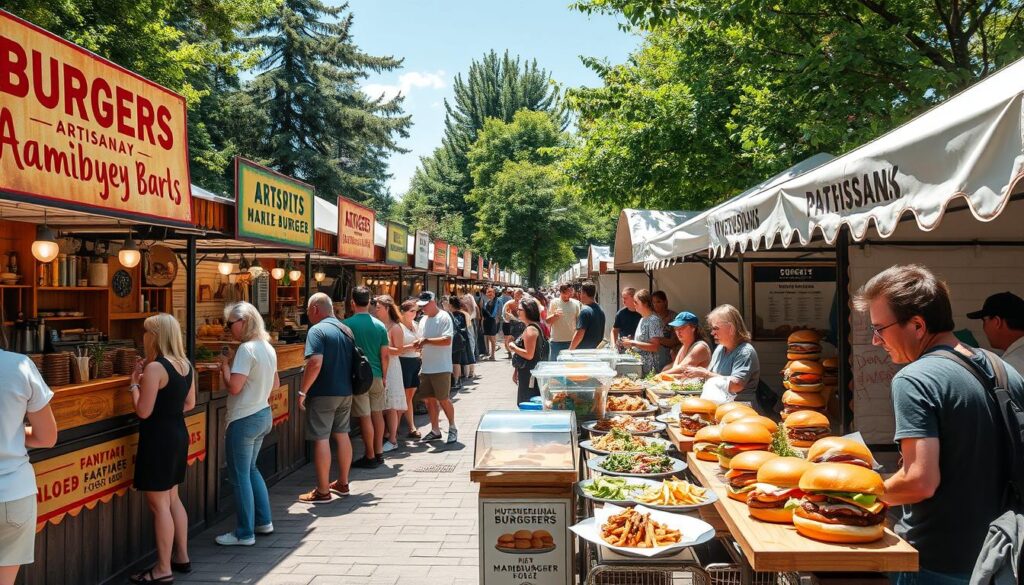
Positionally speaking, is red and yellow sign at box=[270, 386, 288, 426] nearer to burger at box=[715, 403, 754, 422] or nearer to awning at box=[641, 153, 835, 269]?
awning at box=[641, 153, 835, 269]

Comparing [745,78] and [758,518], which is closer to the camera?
[758,518]

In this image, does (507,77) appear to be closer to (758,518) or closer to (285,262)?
(285,262)

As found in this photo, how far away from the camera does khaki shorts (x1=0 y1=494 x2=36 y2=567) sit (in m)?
3.61

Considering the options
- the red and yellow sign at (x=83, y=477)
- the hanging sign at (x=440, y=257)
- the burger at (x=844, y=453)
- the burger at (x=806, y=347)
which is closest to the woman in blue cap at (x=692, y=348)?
the burger at (x=806, y=347)

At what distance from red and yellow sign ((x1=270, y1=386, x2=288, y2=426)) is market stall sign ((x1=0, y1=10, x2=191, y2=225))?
2.71 m

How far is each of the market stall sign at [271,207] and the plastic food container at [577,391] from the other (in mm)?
3696

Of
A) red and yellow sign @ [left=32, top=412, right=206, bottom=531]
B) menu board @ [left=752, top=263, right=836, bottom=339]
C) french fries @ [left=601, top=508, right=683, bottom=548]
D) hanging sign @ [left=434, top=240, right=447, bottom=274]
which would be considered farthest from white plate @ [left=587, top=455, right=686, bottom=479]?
hanging sign @ [left=434, top=240, right=447, bottom=274]

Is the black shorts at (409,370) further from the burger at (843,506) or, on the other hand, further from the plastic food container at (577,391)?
the burger at (843,506)

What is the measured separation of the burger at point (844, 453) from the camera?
288 cm

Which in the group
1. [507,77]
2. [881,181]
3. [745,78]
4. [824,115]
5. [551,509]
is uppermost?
[507,77]

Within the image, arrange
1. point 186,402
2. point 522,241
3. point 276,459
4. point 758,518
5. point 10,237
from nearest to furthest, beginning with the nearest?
point 758,518
point 186,402
point 276,459
point 10,237
point 522,241

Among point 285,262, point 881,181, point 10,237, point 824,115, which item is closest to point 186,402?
point 881,181

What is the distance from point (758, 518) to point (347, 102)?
3491 centimetres

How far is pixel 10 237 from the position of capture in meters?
10.1
